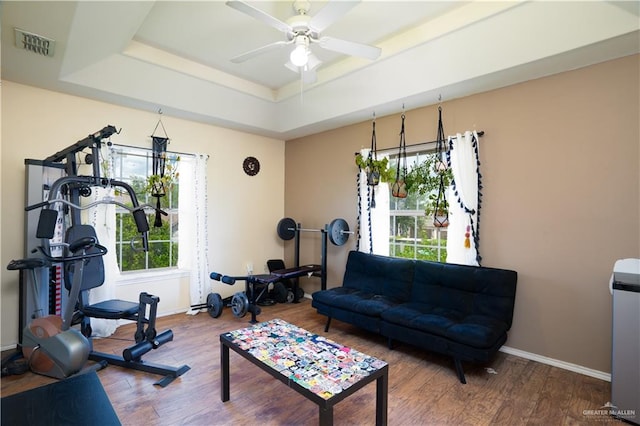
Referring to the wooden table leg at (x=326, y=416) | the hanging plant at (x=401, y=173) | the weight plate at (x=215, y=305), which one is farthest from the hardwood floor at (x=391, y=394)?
the hanging plant at (x=401, y=173)

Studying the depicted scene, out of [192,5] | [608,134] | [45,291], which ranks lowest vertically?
[45,291]

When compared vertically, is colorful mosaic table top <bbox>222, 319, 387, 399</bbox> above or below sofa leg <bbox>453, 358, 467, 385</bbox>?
above

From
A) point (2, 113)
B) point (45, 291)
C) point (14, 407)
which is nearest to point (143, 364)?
point (45, 291)

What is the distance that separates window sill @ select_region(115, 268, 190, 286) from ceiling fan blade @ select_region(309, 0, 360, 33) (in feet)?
11.5

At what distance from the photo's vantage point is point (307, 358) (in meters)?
1.97

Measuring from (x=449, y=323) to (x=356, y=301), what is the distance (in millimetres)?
971

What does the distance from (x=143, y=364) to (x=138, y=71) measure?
9.82ft

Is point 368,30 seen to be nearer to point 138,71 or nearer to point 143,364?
point 138,71

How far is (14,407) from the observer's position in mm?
1090

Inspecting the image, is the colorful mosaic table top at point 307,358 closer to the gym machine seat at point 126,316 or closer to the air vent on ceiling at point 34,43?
the gym machine seat at point 126,316

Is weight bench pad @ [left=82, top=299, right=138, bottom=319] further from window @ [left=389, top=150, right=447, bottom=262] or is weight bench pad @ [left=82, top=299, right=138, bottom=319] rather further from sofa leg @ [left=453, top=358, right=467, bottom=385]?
window @ [left=389, top=150, right=447, bottom=262]

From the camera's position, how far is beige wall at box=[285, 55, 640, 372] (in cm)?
247

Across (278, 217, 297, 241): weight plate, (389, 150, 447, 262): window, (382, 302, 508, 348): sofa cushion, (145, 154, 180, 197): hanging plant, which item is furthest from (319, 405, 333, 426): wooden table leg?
(278, 217, 297, 241): weight plate

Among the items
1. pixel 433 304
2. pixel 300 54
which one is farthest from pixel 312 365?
pixel 300 54
